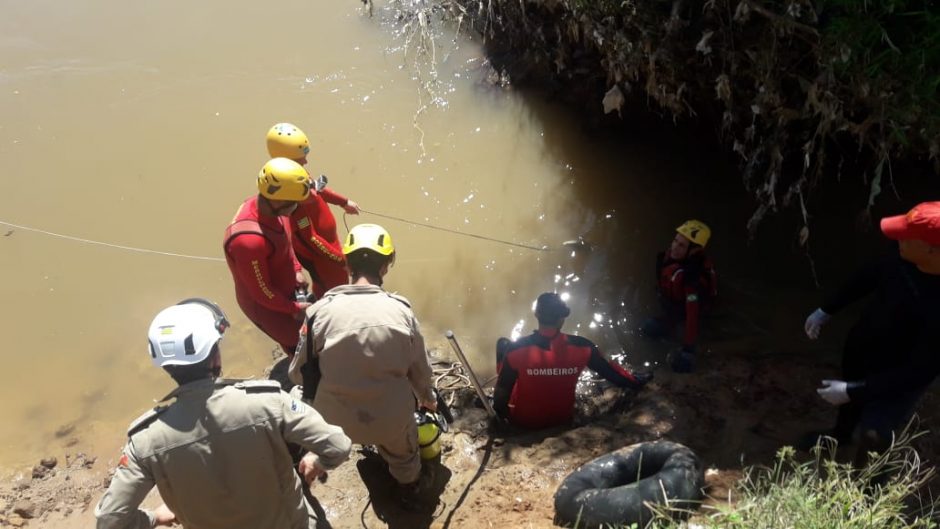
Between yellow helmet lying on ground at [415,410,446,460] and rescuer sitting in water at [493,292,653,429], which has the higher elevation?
rescuer sitting in water at [493,292,653,429]

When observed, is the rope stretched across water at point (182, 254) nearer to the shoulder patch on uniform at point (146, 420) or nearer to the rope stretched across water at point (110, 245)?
the rope stretched across water at point (110, 245)

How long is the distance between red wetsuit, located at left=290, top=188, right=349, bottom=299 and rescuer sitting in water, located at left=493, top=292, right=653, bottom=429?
4.40 ft

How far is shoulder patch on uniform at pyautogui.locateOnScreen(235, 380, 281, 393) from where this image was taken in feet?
8.15

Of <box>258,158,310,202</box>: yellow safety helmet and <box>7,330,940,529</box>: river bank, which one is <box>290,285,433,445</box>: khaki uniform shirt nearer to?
<box>7,330,940,529</box>: river bank

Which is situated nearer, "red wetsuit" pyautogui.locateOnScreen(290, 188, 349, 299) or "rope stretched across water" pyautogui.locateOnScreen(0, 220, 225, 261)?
"red wetsuit" pyautogui.locateOnScreen(290, 188, 349, 299)

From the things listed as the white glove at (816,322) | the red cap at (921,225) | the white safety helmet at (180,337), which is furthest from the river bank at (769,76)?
the white safety helmet at (180,337)

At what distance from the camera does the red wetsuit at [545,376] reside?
4043mm

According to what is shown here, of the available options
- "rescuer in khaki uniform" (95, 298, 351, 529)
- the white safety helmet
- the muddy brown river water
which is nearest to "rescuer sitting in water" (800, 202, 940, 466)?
the muddy brown river water

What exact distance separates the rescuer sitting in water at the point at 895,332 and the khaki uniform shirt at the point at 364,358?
2213 millimetres

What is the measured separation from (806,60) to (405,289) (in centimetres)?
350

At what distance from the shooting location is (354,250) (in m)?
3.33

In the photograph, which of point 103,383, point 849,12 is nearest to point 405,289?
point 103,383

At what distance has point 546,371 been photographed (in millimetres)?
4078

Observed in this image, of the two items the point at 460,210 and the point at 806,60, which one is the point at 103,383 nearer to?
the point at 460,210
